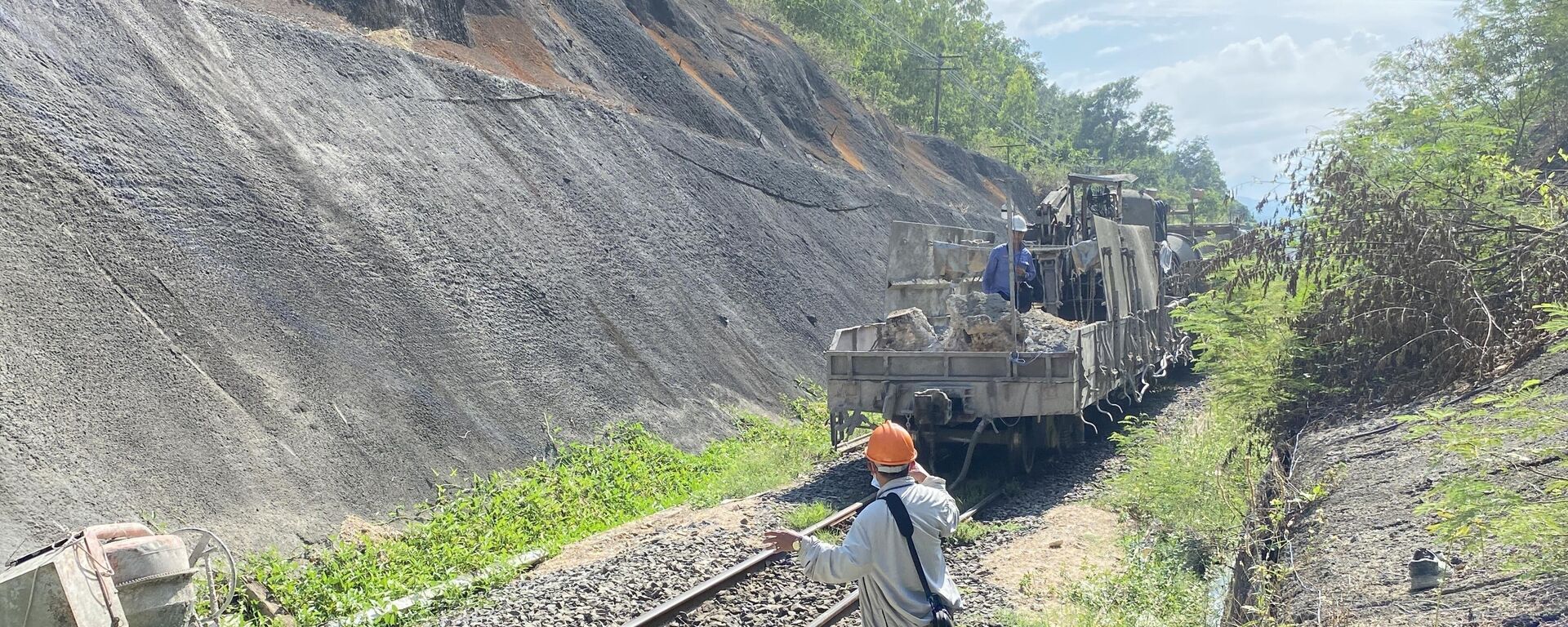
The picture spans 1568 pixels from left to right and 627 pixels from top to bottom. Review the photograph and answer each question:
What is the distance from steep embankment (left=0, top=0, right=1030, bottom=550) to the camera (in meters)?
9.64

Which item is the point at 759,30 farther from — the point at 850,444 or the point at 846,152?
the point at 850,444

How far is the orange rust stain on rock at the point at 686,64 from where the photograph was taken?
97.3 feet

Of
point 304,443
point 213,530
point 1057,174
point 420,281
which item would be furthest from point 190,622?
point 1057,174

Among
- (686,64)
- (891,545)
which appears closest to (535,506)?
(891,545)

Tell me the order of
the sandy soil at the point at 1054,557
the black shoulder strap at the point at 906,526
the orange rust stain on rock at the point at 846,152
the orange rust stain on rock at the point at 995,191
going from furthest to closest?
the orange rust stain on rock at the point at 995,191, the orange rust stain on rock at the point at 846,152, the sandy soil at the point at 1054,557, the black shoulder strap at the point at 906,526

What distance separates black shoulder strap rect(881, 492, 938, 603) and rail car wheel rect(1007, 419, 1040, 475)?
7.67m

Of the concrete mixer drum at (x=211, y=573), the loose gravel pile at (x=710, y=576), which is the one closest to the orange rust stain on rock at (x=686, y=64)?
the loose gravel pile at (x=710, y=576)

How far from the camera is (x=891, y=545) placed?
4.61 m

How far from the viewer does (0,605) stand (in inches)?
238

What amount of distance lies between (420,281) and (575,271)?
10.6 feet

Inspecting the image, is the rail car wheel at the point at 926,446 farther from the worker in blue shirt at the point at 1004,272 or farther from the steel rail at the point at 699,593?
the steel rail at the point at 699,593

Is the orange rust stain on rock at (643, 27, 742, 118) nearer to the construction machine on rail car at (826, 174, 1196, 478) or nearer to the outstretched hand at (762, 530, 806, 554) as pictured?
the construction machine on rail car at (826, 174, 1196, 478)

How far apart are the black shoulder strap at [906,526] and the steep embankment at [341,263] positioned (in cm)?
666

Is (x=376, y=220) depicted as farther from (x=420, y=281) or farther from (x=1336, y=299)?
(x=1336, y=299)
